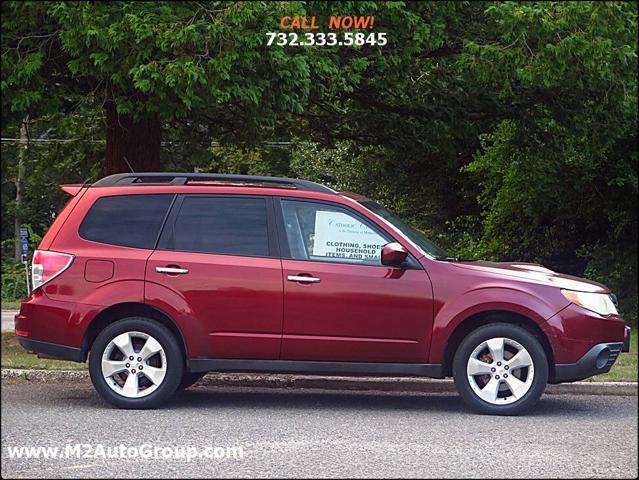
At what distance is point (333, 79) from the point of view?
1202 centimetres

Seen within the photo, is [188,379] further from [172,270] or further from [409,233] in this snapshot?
[409,233]

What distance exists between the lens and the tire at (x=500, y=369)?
8320mm

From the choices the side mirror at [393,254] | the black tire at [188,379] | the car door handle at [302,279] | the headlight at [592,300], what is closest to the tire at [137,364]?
the black tire at [188,379]

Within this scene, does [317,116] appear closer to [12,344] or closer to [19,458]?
[12,344]

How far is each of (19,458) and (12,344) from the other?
7018mm

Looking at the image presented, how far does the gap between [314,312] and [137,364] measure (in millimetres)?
1441

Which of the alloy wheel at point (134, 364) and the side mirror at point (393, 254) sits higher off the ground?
the side mirror at point (393, 254)

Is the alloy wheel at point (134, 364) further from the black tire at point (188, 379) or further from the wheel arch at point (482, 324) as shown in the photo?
the wheel arch at point (482, 324)

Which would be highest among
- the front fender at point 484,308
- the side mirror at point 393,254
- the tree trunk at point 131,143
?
the tree trunk at point 131,143

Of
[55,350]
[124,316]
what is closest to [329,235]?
[124,316]

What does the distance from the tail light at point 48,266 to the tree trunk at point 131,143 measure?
470 cm

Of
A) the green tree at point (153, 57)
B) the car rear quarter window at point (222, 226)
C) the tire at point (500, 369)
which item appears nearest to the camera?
the tire at point (500, 369)

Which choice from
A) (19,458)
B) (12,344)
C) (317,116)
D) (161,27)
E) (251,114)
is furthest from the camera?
(317,116)

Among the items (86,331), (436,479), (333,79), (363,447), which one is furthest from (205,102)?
(436,479)
